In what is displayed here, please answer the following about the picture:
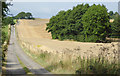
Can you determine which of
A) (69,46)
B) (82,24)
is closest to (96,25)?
(82,24)

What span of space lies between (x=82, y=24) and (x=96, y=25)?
7246mm

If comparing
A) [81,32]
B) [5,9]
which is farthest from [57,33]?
[5,9]

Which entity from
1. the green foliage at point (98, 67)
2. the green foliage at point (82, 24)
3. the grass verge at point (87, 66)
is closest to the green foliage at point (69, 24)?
the green foliage at point (82, 24)

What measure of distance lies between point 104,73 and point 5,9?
24.2ft

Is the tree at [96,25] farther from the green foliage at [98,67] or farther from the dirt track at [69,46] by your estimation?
the green foliage at [98,67]

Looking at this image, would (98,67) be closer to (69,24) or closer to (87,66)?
(87,66)

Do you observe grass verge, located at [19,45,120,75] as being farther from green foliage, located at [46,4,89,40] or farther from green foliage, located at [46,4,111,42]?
green foliage, located at [46,4,89,40]

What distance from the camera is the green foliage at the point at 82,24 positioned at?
6262cm

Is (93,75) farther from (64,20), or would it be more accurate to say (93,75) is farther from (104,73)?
(64,20)

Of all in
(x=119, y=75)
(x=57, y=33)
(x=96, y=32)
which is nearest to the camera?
(x=119, y=75)

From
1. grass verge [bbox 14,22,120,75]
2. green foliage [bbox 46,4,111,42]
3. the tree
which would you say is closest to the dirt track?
grass verge [bbox 14,22,120,75]

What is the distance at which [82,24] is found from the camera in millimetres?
69062

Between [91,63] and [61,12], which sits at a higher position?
[61,12]

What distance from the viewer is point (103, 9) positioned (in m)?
65.0
